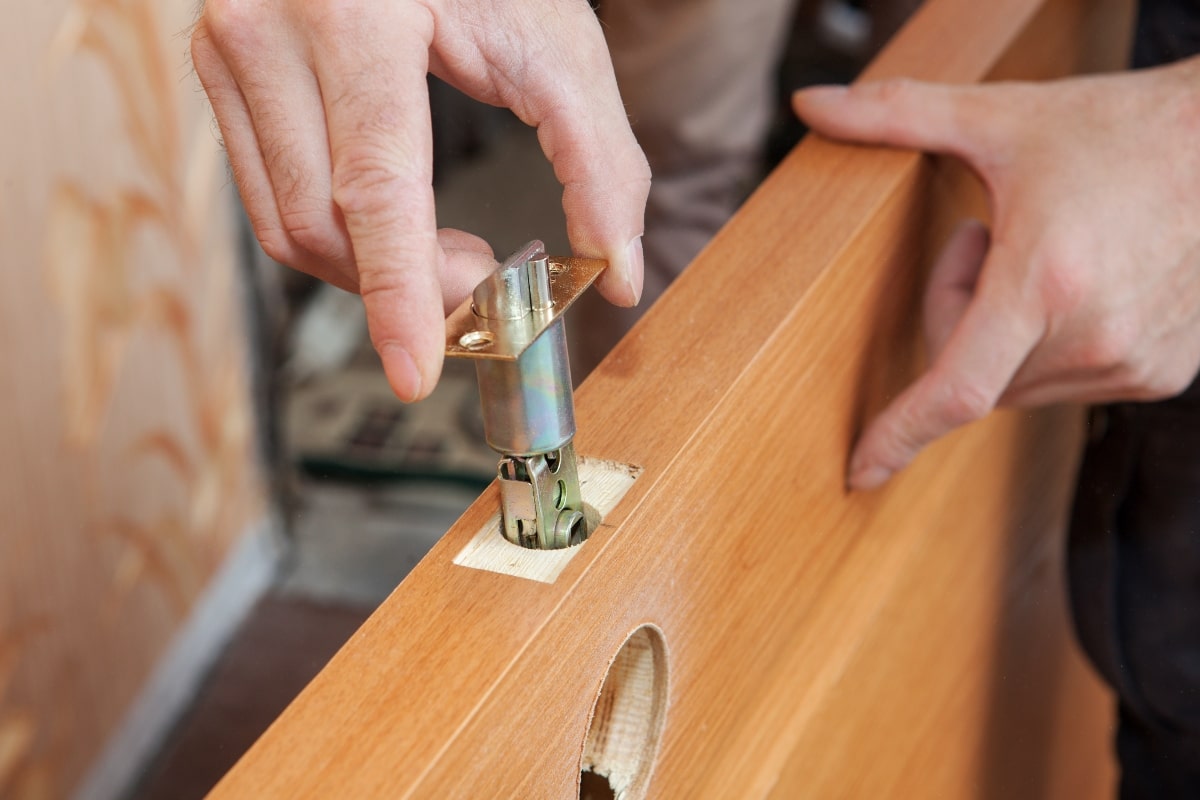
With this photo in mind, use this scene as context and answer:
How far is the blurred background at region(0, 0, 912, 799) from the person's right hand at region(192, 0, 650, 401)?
1.06ft

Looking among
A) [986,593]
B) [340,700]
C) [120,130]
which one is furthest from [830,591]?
[120,130]

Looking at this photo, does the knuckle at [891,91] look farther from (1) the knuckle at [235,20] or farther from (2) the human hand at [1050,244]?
(1) the knuckle at [235,20]

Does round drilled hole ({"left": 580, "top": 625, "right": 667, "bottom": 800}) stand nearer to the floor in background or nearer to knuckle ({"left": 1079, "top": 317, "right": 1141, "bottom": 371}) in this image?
knuckle ({"left": 1079, "top": 317, "right": 1141, "bottom": 371})

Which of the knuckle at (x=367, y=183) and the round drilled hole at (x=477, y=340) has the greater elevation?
the knuckle at (x=367, y=183)

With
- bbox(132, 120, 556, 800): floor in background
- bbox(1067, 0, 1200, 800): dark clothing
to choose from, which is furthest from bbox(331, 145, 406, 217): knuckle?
bbox(132, 120, 556, 800): floor in background

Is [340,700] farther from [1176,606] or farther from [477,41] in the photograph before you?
[1176,606]

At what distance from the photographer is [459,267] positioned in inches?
16.2

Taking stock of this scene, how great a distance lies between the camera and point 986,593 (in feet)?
2.20

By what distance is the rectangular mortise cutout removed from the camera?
13.1 inches

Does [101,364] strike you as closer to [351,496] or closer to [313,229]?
[351,496]

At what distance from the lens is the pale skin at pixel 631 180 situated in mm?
350

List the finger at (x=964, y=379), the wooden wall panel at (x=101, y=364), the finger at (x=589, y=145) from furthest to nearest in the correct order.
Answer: the wooden wall panel at (x=101, y=364), the finger at (x=964, y=379), the finger at (x=589, y=145)

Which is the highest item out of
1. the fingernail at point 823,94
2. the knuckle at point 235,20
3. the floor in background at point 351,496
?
the knuckle at point 235,20

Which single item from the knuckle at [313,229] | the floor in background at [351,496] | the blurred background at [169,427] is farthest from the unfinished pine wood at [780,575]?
the floor in background at [351,496]
